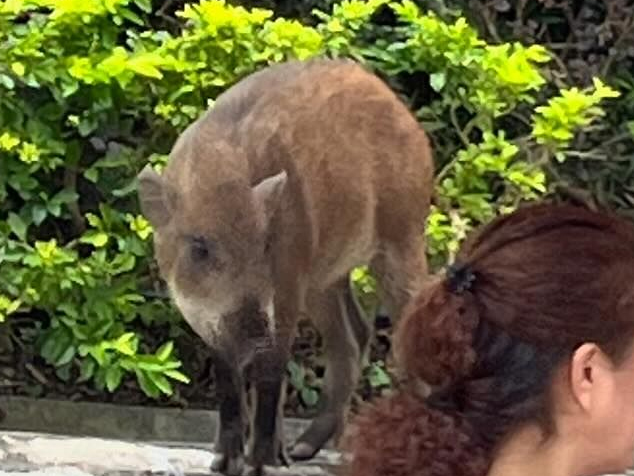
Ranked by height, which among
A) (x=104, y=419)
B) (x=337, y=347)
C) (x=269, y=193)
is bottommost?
(x=104, y=419)

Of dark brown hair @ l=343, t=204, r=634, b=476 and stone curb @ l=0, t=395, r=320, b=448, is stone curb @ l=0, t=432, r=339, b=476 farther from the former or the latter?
dark brown hair @ l=343, t=204, r=634, b=476

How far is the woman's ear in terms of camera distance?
2.07 m

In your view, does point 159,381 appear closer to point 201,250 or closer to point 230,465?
point 230,465

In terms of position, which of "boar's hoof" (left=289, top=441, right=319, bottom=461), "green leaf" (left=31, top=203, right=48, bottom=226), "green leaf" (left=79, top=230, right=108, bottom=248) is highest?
"boar's hoof" (left=289, top=441, right=319, bottom=461)

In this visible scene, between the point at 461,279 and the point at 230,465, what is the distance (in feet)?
4.99

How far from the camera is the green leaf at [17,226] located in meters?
4.70

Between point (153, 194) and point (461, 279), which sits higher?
point (461, 279)

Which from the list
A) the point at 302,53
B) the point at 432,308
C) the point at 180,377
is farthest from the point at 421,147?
the point at 432,308

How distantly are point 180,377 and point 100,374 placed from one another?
249 millimetres

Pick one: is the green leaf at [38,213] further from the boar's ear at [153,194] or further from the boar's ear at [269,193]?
the boar's ear at [269,193]

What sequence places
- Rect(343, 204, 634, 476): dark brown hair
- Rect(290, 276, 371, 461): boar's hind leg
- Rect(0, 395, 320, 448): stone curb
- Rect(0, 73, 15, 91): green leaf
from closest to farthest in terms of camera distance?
Rect(343, 204, 634, 476): dark brown hair, Rect(290, 276, 371, 461): boar's hind leg, Rect(0, 73, 15, 91): green leaf, Rect(0, 395, 320, 448): stone curb

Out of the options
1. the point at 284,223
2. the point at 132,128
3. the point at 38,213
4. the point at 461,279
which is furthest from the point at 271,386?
the point at 132,128

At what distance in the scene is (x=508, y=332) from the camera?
6.84 ft

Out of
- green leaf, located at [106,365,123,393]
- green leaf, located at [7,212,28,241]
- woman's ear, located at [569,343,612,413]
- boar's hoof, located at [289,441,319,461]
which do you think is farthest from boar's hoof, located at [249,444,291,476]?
woman's ear, located at [569,343,612,413]
